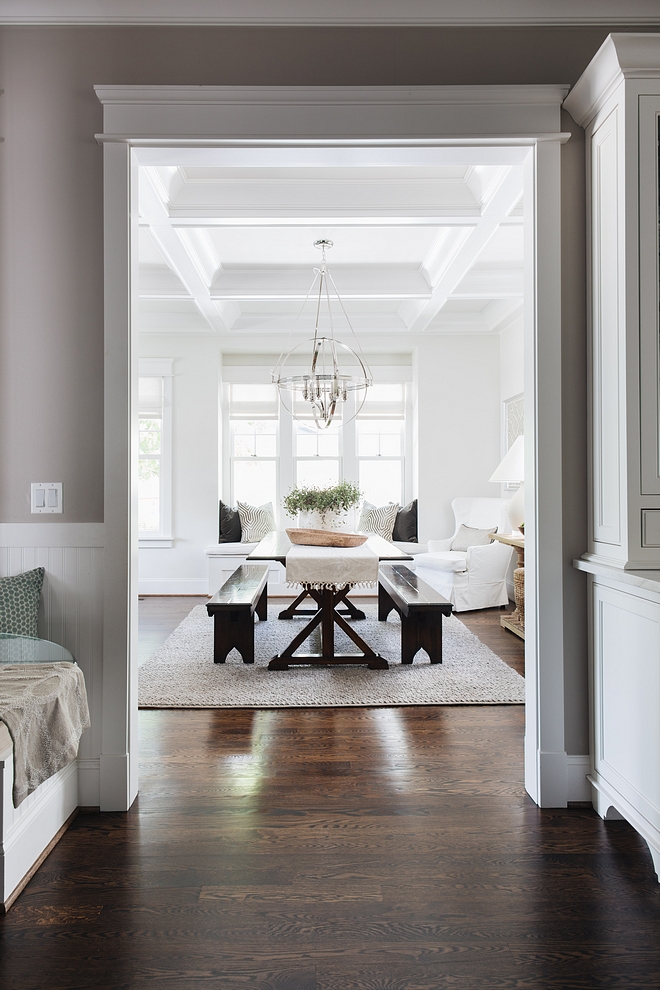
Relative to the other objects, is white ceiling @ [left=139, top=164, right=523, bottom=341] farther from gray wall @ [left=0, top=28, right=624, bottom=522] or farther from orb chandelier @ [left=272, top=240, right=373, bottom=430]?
gray wall @ [left=0, top=28, right=624, bottom=522]

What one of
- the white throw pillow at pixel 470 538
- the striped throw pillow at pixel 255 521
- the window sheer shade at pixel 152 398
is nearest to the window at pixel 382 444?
the striped throw pillow at pixel 255 521

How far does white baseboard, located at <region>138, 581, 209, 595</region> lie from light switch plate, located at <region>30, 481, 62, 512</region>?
14.9 feet

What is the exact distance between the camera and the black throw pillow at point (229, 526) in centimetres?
684

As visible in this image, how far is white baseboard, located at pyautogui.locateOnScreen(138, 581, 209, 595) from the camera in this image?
265 inches

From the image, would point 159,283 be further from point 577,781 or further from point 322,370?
point 577,781

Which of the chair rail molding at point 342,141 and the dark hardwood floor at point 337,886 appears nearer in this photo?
the dark hardwood floor at point 337,886

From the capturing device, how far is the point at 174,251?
14.6 ft

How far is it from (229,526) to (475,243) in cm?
390

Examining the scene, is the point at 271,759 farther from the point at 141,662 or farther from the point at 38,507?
the point at 141,662

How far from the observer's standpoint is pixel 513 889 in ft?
5.79

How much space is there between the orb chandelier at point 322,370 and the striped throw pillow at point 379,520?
1113mm

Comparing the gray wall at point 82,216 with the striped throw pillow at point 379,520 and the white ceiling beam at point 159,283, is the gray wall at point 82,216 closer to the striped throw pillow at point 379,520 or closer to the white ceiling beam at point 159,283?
the white ceiling beam at point 159,283

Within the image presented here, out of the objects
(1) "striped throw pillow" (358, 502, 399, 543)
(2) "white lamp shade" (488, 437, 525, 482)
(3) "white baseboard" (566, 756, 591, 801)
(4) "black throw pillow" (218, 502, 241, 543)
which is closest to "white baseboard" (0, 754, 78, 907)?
(3) "white baseboard" (566, 756, 591, 801)

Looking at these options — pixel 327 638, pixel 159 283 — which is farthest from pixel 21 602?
pixel 159 283
